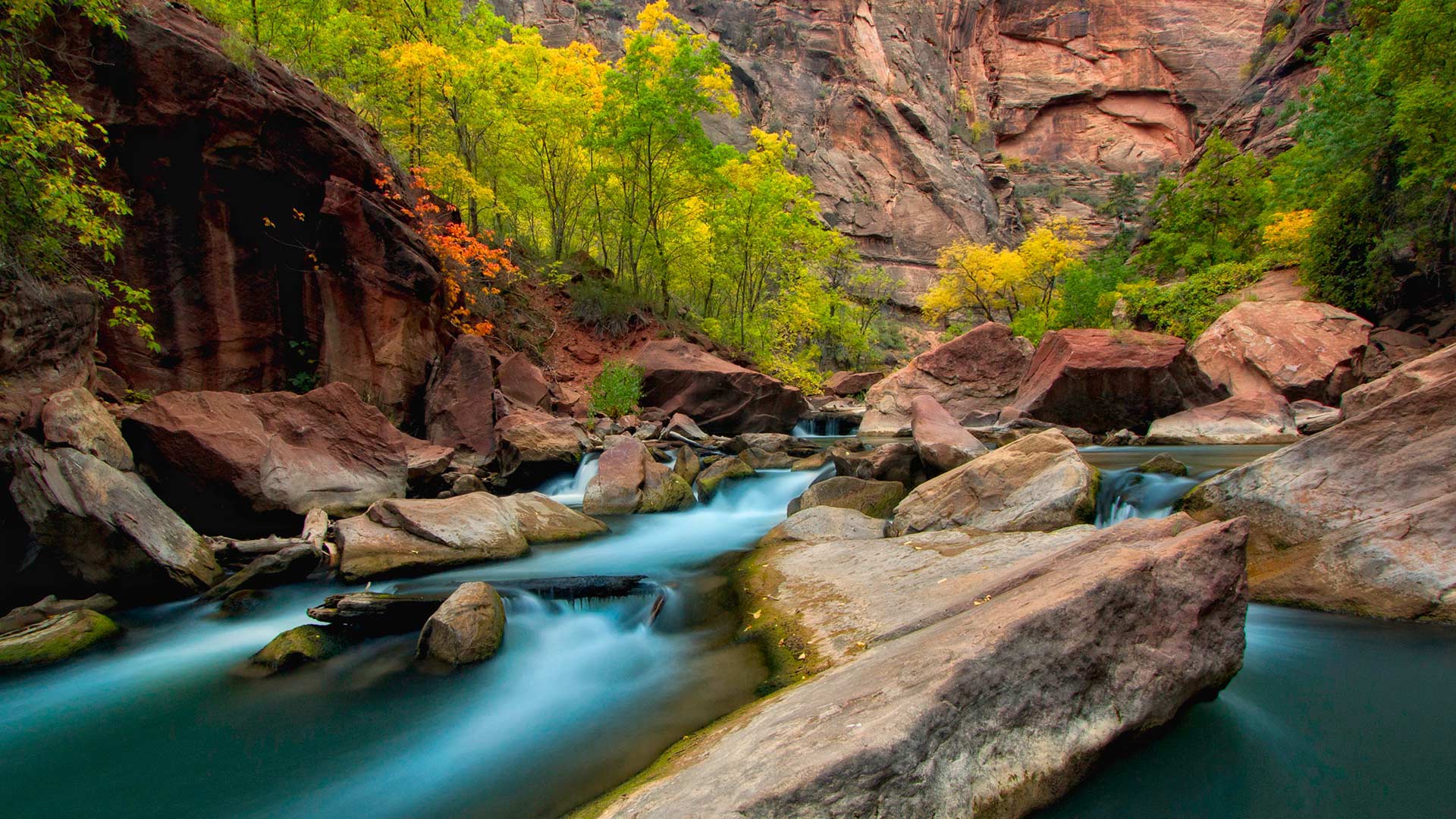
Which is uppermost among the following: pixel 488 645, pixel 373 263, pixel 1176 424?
pixel 373 263

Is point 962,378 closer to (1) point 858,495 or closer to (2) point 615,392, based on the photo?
(2) point 615,392

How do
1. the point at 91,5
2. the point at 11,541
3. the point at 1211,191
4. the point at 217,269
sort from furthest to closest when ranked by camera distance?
the point at 1211,191 → the point at 217,269 → the point at 91,5 → the point at 11,541

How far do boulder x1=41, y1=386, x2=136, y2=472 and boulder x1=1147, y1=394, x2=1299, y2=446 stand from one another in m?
18.8

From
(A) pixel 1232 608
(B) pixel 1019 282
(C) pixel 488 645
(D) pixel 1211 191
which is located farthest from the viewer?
(B) pixel 1019 282

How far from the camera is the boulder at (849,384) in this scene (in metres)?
40.1

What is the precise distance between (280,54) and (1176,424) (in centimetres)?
2419

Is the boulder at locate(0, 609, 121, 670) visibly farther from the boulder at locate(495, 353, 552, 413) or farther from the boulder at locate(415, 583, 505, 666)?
the boulder at locate(495, 353, 552, 413)

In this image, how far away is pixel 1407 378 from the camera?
8.22 metres

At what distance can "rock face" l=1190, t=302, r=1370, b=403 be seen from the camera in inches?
634

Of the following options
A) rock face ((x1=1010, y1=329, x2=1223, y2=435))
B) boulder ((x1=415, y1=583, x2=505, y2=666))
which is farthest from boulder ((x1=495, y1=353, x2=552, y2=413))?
rock face ((x1=1010, y1=329, x2=1223, y2=435))

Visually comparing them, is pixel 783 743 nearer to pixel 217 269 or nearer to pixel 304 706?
pixel 304 706

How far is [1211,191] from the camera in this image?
2739 cm

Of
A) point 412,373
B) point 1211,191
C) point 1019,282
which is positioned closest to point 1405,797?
point 412,373

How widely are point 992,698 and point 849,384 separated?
126 ft
